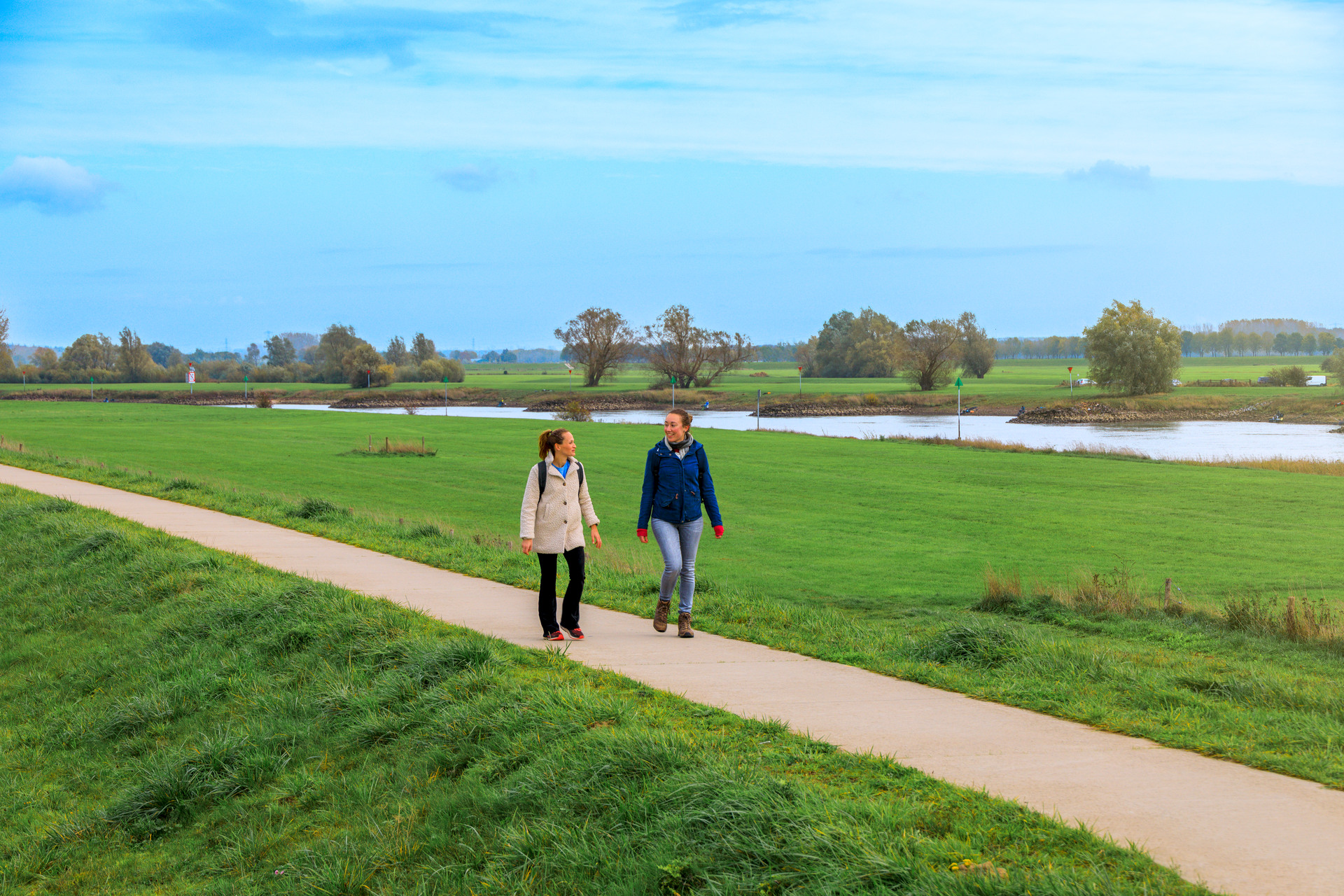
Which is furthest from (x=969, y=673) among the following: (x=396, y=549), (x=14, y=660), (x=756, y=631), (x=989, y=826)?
(x=14, y=660)

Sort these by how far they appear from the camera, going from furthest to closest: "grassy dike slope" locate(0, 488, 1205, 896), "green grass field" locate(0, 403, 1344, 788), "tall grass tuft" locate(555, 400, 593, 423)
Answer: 1. "tall grass tuft" locate(555, 400, 593, 423)
2. "green grass field" locate(0, 403, 1344, 788)
3. "grassy dike slope" locate(0, 488, 1205, 896)

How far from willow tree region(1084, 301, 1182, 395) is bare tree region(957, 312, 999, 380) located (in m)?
42.2

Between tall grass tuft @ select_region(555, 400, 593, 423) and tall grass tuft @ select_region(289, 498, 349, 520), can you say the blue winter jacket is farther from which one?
tall grass tuft @ select_region(555, 400, 593, 423)

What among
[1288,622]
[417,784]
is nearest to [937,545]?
[1288,622]

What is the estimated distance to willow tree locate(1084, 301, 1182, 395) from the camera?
4023 inches

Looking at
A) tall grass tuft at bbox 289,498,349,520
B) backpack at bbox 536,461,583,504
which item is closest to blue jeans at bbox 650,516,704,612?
backpack at bbox 536,461,583,504

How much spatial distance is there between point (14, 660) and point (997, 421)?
8189 cm

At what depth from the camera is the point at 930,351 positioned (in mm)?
129500

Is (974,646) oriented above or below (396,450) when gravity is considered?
above

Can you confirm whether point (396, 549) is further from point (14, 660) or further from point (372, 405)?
point (372, 405)

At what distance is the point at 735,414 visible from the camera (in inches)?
3885

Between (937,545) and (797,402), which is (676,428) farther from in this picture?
(797,402)

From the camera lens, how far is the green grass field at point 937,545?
816 centimetres

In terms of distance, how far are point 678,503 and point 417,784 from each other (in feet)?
12.0
